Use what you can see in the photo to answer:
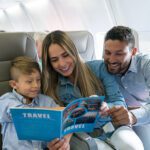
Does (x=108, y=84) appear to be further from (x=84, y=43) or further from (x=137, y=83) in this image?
(x=84, y=43)

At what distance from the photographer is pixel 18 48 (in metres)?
1.96

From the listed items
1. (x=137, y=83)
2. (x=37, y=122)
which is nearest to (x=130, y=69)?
(x=137, y=83)

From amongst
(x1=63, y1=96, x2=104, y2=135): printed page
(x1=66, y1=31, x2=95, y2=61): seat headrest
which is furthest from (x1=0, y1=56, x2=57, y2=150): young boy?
(x1=66, y1=31, x2=95, y2=61): seat headrest

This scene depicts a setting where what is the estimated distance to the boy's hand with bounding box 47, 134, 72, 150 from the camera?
1.58m

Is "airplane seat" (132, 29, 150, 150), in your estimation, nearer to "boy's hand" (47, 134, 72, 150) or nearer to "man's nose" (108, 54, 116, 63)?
"man's nose" (108, 54, 116, 63)

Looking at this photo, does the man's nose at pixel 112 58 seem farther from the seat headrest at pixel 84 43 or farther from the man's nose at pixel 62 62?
the seat headrest at pixel 84 43

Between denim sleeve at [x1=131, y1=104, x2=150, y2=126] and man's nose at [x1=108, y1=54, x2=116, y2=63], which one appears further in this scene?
man's nose at [x1=108, y1=54, x2=116, y2=63]

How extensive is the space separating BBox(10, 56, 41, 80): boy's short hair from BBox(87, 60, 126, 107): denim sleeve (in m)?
0.48

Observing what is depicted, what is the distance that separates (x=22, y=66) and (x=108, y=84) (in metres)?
A: 0.63

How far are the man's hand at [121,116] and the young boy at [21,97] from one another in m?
0.40

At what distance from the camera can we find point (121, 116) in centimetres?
176

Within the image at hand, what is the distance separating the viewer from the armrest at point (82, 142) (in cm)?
156

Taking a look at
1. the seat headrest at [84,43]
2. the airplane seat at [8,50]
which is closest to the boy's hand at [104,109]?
the airplane seat at [8,50]

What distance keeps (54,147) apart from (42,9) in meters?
7.66
